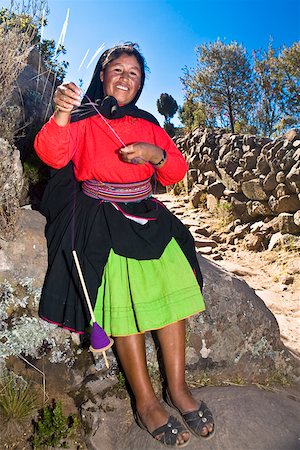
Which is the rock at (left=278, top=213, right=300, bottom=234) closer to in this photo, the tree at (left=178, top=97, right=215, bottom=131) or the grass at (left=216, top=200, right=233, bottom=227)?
the grass at (left=216, top=200, right=233, bottom=227)

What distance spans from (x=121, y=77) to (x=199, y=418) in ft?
6.00

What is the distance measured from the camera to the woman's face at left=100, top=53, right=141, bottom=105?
2.01 metres

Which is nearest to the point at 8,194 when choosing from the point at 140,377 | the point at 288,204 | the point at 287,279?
the point at 140,377

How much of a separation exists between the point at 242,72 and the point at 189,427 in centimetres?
1439

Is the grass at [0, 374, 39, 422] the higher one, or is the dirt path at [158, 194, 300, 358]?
the grass at [0, 374, 39, 422]

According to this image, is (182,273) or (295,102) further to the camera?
(295,102)

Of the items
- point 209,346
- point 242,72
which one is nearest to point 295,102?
point 242,72

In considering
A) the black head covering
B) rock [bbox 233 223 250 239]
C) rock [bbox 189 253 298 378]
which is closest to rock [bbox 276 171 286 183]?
rock [bbox 233 223 250 239]

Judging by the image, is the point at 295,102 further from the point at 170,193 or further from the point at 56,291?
the point at 56,291

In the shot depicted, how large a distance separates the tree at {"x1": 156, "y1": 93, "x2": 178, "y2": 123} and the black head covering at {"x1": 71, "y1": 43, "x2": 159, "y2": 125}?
18.0 metres

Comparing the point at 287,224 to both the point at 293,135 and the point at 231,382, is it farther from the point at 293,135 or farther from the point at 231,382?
the point at 231,382

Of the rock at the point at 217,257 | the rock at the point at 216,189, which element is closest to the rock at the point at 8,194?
the rock at the point at 217,257

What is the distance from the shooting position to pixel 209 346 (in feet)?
7.72

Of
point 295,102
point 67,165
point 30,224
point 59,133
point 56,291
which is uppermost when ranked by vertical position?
point 295,102
